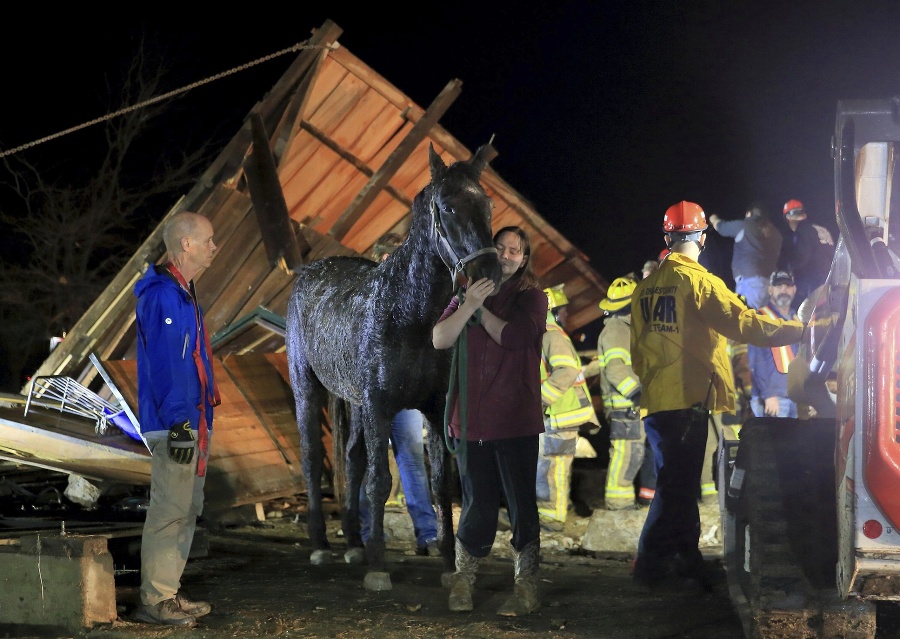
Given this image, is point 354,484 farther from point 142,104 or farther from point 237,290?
point 237,290

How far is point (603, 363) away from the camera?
31.6ft

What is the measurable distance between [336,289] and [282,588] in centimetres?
238

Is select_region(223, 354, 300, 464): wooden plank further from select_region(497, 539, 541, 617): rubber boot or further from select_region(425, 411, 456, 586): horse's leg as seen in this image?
select_region(497, 539, 541, 617): rubber boot

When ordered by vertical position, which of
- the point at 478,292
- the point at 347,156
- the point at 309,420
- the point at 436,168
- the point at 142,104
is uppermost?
the point at 347,156

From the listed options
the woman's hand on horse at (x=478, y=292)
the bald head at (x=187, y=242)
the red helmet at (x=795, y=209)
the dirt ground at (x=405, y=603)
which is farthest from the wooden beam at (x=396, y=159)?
the woman's hand on horse at (x=478, y=292)

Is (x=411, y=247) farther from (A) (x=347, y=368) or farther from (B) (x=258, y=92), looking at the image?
(B) (x=258, y=92)

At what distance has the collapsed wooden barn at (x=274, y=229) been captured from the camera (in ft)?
31.1

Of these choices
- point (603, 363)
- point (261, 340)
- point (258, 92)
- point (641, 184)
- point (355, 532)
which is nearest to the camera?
point (355, 532)

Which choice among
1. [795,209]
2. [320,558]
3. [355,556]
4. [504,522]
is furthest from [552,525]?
[795,209]

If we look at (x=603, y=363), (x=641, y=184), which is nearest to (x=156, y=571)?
(x=603, y=363)

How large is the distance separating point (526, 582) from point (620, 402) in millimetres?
4360

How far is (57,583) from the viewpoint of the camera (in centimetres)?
506

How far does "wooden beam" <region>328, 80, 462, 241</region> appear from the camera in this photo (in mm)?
10984

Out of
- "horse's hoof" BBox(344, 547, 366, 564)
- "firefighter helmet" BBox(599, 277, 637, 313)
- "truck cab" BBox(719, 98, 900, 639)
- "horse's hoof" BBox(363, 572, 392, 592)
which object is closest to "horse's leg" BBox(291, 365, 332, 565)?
"horse's hoof" BBox(344, 547, 366, 564)
